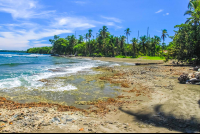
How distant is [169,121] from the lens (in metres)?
5.09

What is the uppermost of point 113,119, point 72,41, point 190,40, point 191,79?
point 72,41

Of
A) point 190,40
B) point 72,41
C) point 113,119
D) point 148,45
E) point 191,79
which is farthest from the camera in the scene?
point 72,41

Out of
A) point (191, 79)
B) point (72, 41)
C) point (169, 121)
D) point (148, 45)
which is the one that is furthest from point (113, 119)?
point (72, 41)

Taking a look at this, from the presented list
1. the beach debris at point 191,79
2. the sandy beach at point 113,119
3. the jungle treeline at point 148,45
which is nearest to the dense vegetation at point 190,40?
the jungle treeline at point 148,45

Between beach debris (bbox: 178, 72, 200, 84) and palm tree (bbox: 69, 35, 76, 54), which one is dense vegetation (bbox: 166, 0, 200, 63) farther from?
palm tree (bbox: 69, 35, 76, 54)

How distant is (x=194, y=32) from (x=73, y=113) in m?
27.5

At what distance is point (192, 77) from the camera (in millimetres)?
11508

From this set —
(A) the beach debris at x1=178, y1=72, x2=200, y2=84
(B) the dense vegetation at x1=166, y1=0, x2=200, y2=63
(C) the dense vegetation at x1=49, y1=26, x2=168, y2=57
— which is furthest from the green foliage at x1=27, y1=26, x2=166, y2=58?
(A) the beach debris at x1=178, y1=72, x2=200, y2=84

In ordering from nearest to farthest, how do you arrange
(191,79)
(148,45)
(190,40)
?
(191,79) → (190,40) → (148,45)

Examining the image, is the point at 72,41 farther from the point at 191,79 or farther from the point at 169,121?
the point at 169,121

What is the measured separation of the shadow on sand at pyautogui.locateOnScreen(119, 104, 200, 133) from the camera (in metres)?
4.54

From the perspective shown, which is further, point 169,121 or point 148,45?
point 148,45

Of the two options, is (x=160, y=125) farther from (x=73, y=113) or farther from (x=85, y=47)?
(x=85, y=47)

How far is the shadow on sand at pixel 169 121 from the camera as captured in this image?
4539 millimetres
